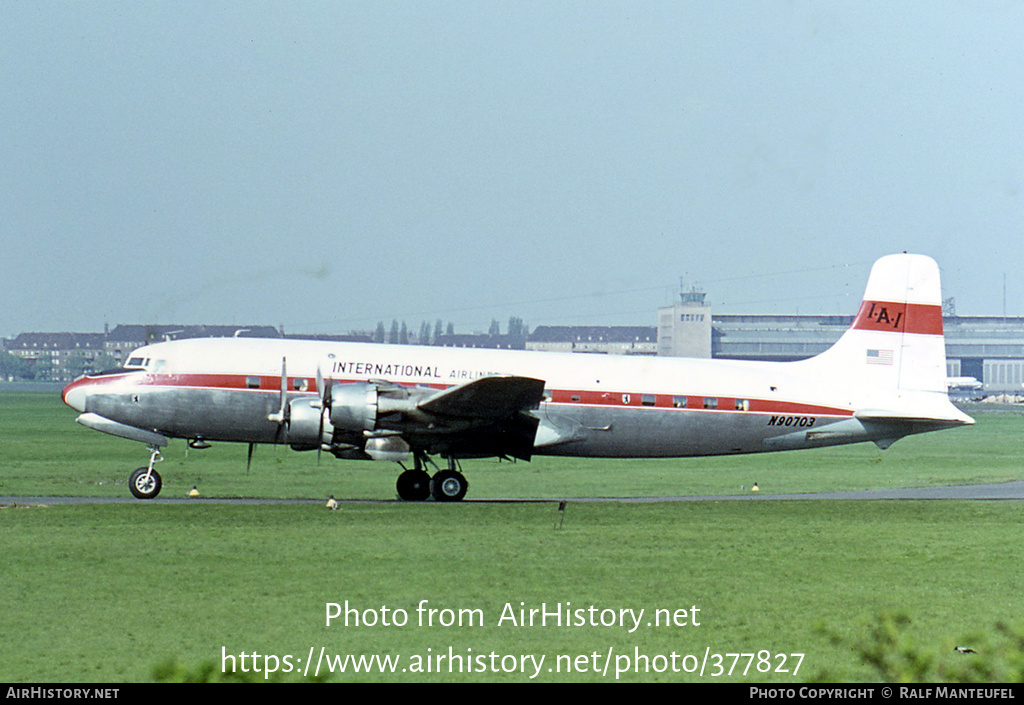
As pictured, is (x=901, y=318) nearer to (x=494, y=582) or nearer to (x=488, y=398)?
(x=488, y=398)

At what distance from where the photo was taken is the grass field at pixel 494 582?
11.6m

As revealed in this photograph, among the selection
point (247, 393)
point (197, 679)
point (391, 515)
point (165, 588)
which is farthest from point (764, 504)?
point (197, 679)

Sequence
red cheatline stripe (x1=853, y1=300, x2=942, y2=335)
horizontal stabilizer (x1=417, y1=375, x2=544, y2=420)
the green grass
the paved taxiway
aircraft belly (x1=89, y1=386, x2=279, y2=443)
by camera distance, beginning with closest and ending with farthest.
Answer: horizontal stabilizer (x1=417, y1=375, x2=544, y2=420)
the paved taxiway
aircraft belly (x1=89, y1=386, x2=279, y2=443)
red cheatline stripe (x1=853, y1=300, x2=942, y2=335)
the green grass

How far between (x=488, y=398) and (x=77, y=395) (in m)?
10.3

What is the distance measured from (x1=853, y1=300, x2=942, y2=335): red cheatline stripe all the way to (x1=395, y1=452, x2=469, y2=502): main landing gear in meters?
12.0

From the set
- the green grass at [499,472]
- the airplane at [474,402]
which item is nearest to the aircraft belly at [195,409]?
the airplane at [474,402]

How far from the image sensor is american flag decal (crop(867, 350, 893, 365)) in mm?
31188

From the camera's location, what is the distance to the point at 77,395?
2803 cm

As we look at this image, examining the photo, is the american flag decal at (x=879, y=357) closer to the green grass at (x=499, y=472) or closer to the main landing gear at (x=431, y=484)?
the green grass at (x=499, y=472)

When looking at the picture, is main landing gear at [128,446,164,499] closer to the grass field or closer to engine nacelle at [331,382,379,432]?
the grass field

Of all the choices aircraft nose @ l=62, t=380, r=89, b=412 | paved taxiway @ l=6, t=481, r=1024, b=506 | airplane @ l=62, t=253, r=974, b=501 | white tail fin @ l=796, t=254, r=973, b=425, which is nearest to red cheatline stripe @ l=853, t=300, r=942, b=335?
white tail fin @ l=796, t=254, r=973, b=425

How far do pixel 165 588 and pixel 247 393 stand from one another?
1263cm

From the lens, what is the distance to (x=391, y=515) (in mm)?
24531

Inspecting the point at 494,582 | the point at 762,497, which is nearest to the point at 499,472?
the point at 762,497
